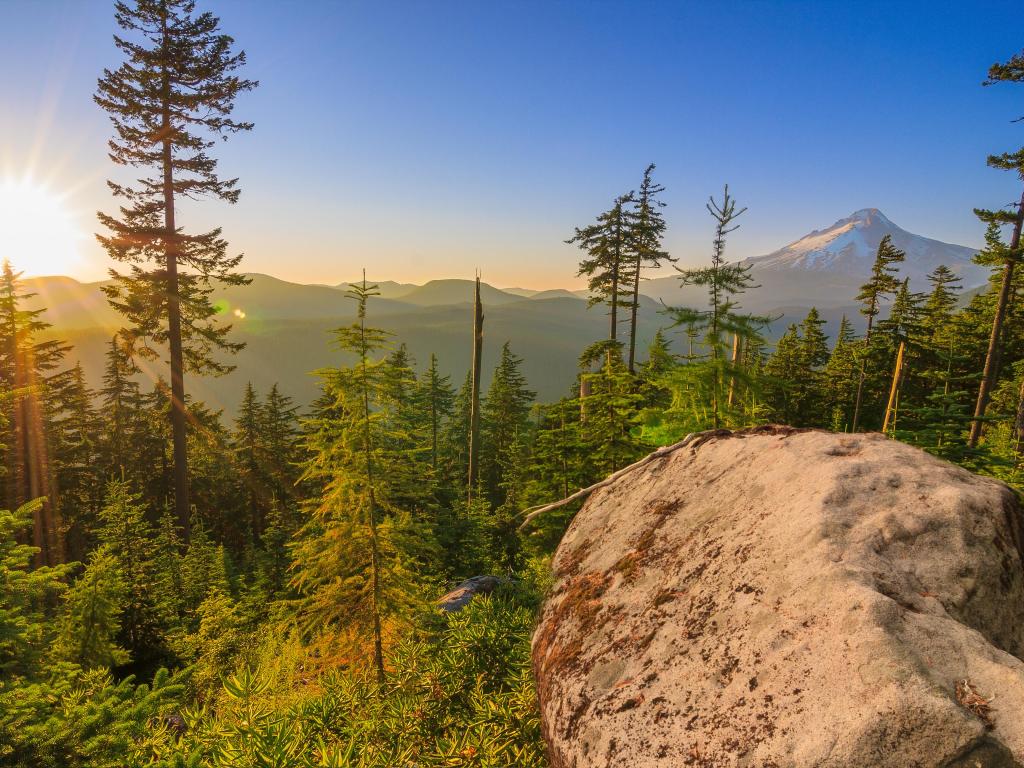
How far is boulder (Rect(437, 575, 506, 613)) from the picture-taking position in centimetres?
1124

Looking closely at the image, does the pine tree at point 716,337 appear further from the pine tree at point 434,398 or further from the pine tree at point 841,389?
the pine tree at point 434,398

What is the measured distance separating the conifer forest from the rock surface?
1810 millimetres

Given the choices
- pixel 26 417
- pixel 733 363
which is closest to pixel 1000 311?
pixel 733 363

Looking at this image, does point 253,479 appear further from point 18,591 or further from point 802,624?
point 802,624

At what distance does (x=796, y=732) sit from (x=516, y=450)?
25.7 metres

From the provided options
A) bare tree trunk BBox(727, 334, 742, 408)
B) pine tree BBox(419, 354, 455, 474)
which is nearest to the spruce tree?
bare tree trunk BBox(727, 334, 742, 408)

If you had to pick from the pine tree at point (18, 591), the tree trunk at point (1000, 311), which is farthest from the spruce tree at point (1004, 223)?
the pine tree at point (18, 591)

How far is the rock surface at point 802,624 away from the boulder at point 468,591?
8.17 meters

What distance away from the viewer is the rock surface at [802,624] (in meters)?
1.83

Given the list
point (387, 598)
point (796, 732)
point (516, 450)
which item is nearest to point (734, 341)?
point (796, 732)

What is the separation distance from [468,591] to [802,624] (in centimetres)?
1089

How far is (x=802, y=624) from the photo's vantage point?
91.6 inches

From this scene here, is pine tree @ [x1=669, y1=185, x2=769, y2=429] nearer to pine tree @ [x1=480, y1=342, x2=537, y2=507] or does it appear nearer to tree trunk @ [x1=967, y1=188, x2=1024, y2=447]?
tree trunk @ [x1=967, y1=188, x2=1024, y2=447]

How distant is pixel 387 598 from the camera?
871 cm
